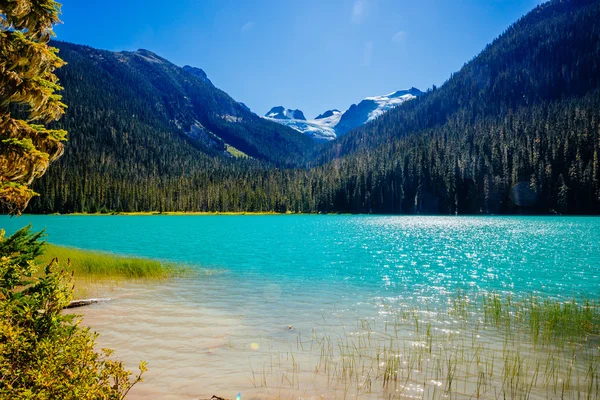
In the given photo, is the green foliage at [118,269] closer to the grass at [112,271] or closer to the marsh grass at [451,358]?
the grass at [112,271]

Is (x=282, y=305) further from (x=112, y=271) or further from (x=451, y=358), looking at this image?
(x=112, y=271)

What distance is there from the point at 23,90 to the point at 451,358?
1569 cm

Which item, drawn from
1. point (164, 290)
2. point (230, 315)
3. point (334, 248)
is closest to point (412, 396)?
point (230, 315)

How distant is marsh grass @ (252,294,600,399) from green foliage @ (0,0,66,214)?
9461 millimetres

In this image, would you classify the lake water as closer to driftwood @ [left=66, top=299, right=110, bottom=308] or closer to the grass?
driftwood @ [left=66, top=299, right=110, bottom=308]

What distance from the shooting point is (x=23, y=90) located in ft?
36.4

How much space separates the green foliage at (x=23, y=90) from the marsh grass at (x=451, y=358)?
9.46m

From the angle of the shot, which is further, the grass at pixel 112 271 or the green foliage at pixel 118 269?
the green foliage at pixel 118 269

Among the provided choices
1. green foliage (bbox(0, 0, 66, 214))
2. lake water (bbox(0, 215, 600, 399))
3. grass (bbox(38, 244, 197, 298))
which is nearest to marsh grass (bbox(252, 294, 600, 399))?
lake water (bbox(0, 215, 600, 399))

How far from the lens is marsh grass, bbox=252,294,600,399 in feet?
29.9

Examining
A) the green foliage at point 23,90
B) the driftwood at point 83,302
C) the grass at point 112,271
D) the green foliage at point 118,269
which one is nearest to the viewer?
the green foliage at point 23,90

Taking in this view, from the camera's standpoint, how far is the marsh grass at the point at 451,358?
9109mm

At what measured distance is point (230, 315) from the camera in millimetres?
15656

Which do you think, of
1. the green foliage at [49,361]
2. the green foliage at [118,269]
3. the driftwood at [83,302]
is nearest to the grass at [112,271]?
the green foliage at [118,269]
